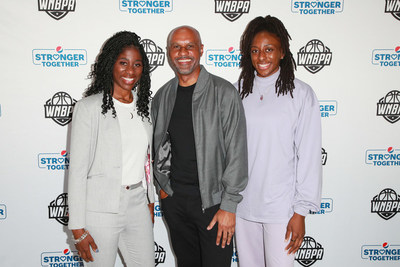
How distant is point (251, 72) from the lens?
206 cm

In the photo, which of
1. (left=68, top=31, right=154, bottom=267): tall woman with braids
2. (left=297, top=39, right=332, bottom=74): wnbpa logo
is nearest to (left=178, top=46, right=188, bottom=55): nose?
(left=68, top=31, right=154, bottom=267): tall woman with braids

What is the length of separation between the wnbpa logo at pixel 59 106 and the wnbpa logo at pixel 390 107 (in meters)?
2.85

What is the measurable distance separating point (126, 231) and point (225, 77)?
1.58 meters

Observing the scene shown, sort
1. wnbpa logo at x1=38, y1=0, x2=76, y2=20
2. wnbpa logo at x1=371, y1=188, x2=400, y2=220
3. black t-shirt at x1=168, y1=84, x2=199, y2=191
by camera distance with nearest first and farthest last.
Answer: black t-shirt at x1=168, y1=84, x2=199, y2=191 < wnbpa logo at x1=38, y1=0, x2=76, y2=20 < wnbpa logo at x1=371, y1=188, x2=400, y2=220

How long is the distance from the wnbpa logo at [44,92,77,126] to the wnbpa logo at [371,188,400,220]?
3.01m

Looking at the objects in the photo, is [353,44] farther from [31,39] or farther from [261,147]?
[31,39]

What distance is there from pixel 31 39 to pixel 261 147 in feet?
7.26

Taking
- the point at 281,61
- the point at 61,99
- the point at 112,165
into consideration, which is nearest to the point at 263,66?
the point at 281,61

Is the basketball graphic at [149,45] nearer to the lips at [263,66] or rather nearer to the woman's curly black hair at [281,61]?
the woman's curly black hair at [281,61]

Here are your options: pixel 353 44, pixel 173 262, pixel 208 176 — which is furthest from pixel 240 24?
pixel 173 262

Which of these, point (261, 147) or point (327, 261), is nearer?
point (261, 147)

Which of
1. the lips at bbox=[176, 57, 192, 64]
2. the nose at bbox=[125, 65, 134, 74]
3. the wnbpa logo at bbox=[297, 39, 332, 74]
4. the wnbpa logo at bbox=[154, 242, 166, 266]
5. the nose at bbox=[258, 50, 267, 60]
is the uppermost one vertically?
the wnbpa logo at bbox=[297, 39, 332, 74]

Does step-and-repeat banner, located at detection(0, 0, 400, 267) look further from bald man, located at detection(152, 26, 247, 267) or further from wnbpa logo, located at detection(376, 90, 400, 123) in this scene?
bald man, located at detection(152, 26, 247, 267)

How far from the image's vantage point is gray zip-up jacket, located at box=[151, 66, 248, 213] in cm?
178
